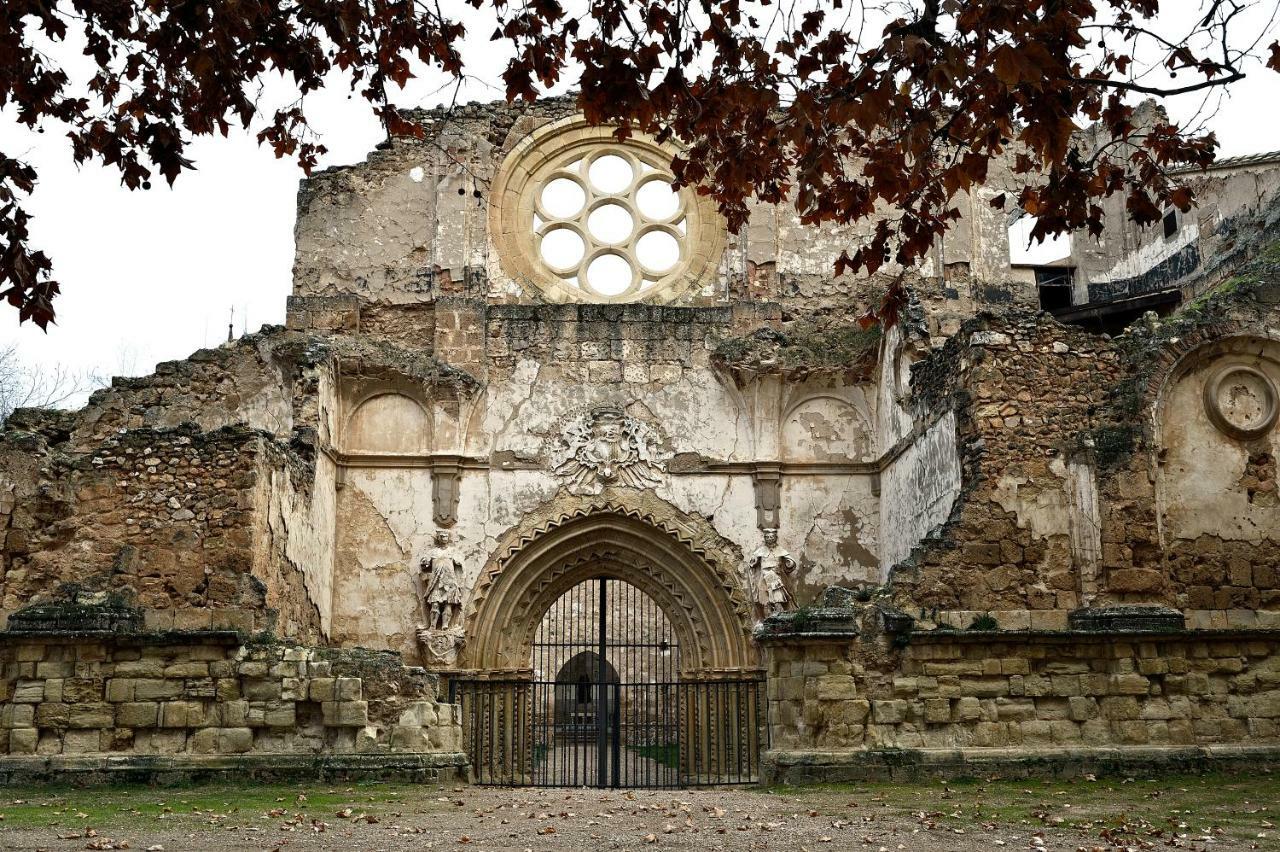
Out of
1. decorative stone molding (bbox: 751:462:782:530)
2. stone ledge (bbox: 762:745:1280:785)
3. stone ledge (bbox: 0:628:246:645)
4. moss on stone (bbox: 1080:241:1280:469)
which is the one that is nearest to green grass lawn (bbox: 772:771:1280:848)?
stone ledge (bbox: 762:745:1280:785)

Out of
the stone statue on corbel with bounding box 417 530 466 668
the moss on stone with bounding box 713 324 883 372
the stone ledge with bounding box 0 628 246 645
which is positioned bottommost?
the stone ledge with bounding box 0 628 246 645

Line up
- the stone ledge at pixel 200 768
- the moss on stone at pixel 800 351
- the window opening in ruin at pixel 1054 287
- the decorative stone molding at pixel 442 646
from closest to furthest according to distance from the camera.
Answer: the stone ledge at pixel 200 768 → the decorative stone molding at pixel 442 646 → the moss on stone at pixel 800 351 → the window opening in ruin at pixel 1054 287

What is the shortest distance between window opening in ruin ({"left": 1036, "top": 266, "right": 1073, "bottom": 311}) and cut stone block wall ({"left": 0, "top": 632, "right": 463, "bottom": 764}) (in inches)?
634

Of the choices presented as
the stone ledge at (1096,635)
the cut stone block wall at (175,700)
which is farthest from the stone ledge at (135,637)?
the stone ledge at (1096,635)

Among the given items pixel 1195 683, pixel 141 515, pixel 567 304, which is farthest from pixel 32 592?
pixel 1195 683

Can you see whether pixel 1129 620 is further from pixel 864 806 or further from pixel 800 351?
pixel 800 351

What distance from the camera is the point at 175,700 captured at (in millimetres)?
9969

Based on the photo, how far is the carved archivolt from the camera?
1439 cm

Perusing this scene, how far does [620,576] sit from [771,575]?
1.75 metres

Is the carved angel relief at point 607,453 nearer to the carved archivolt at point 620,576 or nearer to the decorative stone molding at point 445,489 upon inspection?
the carved archivolt at point 620,576

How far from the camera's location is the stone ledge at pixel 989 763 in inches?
384

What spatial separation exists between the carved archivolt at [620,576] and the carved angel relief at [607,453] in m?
0.21

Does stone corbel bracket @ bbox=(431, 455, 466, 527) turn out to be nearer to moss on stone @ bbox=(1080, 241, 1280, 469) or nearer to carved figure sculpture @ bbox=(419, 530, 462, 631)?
carved figure sculpture @ bbox=(419, 530, 462, 631)

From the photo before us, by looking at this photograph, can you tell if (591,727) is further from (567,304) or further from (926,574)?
(926,574)
